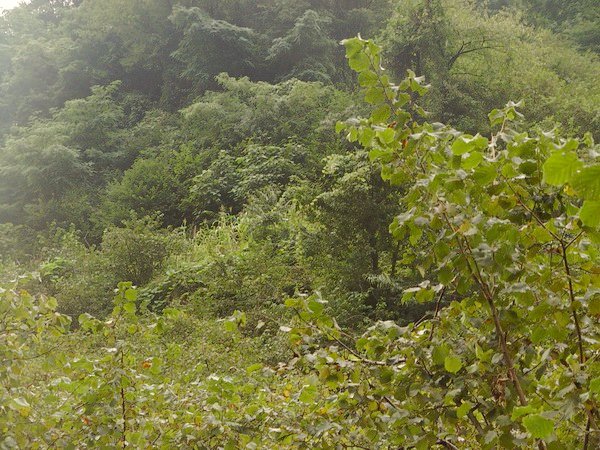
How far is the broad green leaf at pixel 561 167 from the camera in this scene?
778 mm

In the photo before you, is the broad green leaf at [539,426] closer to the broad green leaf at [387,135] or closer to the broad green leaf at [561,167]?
the broad green leaf at [561,167]

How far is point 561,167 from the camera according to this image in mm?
785

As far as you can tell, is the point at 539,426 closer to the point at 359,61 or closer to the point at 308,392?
the point at 308,392

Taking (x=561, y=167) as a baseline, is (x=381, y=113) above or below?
below

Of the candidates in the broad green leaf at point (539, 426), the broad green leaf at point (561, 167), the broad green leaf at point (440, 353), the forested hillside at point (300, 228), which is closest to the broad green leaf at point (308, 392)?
the forested hillside at point (300, 228)

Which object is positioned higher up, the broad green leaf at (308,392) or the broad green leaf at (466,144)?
the broad green leaf at (466,144)

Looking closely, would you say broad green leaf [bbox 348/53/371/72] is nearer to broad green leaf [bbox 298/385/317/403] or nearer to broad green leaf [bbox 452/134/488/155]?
broad green leaf [bbox 452/134/488/155]

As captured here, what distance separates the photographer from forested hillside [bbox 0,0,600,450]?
59.6 inches

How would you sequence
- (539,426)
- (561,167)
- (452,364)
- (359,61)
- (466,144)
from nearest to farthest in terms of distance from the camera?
(561,167)
(539,426)
(466,144)
(452,364)
(359,61)

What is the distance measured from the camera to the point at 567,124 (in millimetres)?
12031

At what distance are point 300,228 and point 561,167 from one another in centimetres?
674

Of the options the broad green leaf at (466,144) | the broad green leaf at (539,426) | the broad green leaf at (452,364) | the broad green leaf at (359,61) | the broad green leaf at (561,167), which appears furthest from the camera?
the broad green leaf at (359,61)

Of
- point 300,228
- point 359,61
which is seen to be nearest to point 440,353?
point 359,61

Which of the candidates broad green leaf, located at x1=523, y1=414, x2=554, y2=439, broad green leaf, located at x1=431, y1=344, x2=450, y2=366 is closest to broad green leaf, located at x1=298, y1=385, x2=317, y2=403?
broad green leaf, located at x1=431, y1=344, x2=450, y2=366
